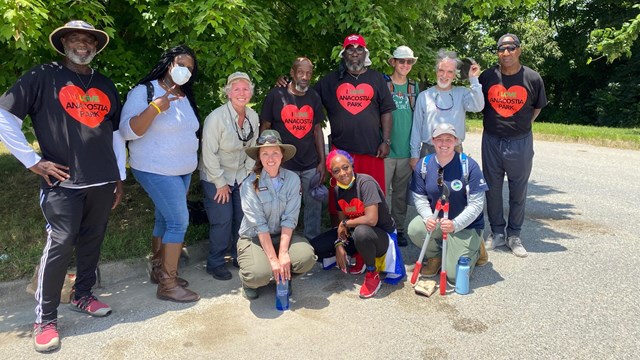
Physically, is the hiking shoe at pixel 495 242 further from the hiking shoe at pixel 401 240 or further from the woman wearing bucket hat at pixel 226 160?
the woman wearing bucket hat at pixel 226 160

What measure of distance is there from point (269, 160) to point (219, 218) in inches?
30.7

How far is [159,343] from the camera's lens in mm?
3244

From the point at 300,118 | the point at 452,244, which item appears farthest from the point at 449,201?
the point at 300,118

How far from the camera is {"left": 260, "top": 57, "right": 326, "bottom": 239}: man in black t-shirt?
4402mm

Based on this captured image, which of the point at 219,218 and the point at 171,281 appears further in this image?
the point at 219,218

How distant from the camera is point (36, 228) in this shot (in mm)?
5082

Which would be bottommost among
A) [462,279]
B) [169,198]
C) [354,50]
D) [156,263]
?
[462,279]

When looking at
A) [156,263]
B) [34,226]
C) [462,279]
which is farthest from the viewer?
[34,226]

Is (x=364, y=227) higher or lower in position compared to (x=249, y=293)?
higher

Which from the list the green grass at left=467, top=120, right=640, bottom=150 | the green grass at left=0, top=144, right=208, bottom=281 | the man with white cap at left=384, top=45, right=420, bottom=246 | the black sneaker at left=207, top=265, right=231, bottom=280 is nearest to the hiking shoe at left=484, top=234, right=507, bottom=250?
the man with white cap at left=384, top=45, right=420, bottom=246

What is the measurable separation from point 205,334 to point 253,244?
33.5 inches

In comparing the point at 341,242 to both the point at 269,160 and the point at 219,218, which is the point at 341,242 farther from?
the point at 219,218

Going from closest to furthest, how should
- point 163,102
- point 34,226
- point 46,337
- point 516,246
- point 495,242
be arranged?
point 46,337, point 163,102, point 516,246, point 495,242, point 34,226

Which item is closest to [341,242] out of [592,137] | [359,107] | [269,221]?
[269,221]
